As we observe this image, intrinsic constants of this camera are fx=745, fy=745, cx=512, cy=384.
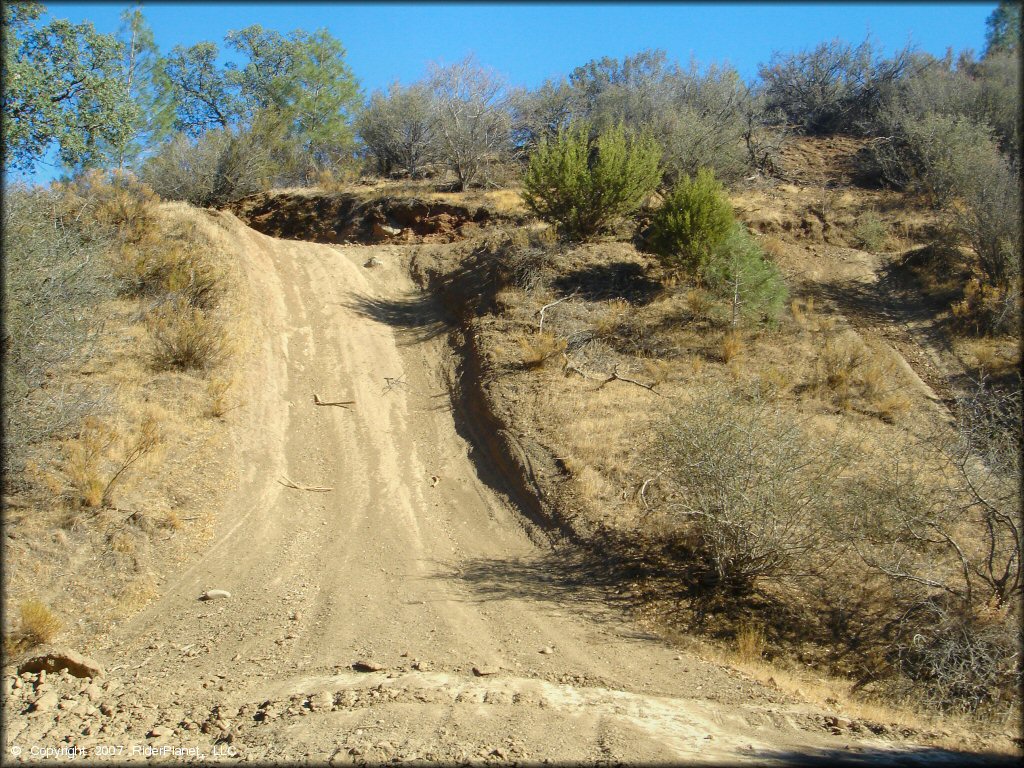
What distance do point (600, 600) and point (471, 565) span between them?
1.88 meters

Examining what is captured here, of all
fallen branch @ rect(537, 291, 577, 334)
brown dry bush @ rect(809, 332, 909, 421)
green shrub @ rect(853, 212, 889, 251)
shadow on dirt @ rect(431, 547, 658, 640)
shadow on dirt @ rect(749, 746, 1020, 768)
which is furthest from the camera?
green shrub @ rect(853, 212, 889, 251)

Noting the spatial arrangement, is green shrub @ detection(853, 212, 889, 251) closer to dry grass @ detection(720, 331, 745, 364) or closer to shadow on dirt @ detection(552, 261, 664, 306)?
shadow on dirt @ detection(552, 261, 664, 306)

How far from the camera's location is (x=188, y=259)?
16.4 meters

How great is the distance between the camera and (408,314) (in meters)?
18.1

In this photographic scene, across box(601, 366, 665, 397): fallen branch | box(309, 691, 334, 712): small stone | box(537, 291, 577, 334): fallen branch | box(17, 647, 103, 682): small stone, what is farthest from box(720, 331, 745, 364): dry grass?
box(17, 647, 103, 682): small stone

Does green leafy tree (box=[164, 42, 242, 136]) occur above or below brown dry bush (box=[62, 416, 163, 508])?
above

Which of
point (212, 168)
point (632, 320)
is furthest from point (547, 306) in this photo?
point (212, 168)

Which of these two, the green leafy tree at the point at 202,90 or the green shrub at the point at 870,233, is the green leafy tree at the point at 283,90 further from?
the green shrub at the point at 870,233

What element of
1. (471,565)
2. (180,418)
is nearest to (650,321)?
(471,565)

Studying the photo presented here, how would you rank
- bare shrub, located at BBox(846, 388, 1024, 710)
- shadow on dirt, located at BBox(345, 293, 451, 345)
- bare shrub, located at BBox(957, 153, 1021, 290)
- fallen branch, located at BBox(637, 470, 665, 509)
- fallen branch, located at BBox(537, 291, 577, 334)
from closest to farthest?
bare shrub, located at BBox(846, 388, 1024, 710) < fallen branch, located at BBox(637, 470, 665, 509) < fallen branch, located at BBox(537, 291, 577, 334) < bare shrub, located at BBox(957, 153, 1021, 290) < shadow on dirt, located at BBox(345, 293, 451, 345)

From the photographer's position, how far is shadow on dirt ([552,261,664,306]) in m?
17.4

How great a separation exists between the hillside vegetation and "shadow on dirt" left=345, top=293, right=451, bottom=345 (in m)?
0.32

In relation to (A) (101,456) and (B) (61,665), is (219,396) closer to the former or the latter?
(A) (101,456)

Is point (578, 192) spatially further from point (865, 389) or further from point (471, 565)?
point (471, 565)
